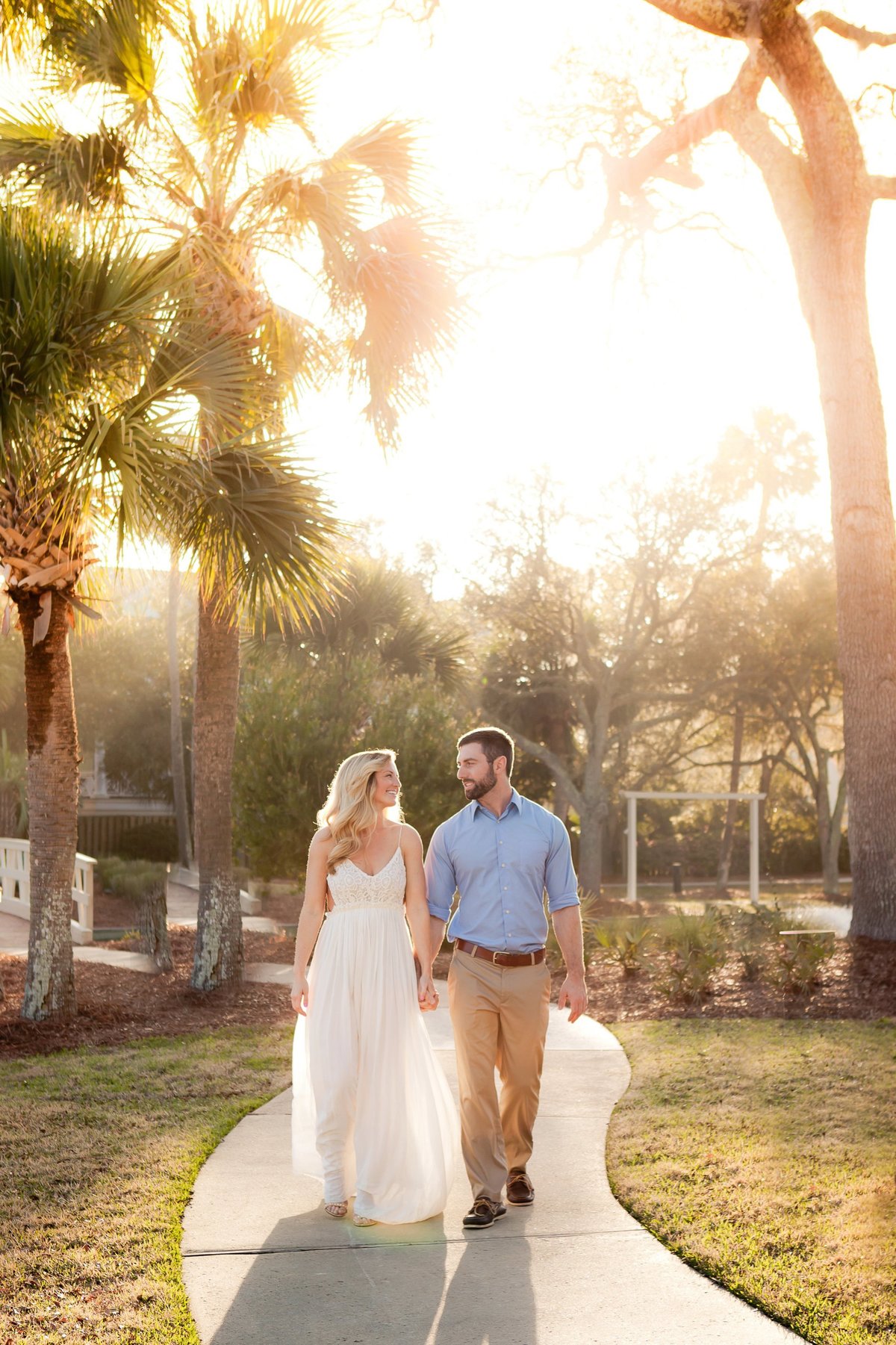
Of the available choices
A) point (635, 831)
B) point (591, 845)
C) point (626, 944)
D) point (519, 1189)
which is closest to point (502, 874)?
point (519, 1189)

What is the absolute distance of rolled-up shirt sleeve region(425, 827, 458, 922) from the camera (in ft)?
17.7

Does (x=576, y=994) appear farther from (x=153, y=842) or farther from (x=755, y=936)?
(x=153, y=842)

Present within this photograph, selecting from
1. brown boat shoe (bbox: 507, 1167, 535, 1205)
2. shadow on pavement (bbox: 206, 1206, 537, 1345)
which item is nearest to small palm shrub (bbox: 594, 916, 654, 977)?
brown boat shoe (bbox: 507, 1167, 535, 1205)

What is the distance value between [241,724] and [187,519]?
346 inches

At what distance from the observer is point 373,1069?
5109mm

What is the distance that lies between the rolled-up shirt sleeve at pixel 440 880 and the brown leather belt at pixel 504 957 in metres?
0.19

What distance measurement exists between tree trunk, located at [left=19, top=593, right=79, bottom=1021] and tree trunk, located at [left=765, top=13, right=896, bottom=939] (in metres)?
7.31

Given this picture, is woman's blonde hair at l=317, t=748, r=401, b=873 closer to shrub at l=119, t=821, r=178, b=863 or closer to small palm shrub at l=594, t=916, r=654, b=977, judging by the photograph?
small palm shrub at l=594, t=916, r=654, b=977

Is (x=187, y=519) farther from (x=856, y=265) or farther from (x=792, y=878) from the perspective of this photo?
(x=792, y=878)

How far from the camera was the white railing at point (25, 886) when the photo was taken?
16094 mm

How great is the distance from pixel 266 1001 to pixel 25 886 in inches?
340

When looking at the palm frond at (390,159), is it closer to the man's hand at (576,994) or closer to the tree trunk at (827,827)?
the man's hand at (576,994)

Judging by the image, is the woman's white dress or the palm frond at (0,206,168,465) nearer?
the woman's white dress

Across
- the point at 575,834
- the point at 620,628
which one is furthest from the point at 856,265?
the point at 575,834
